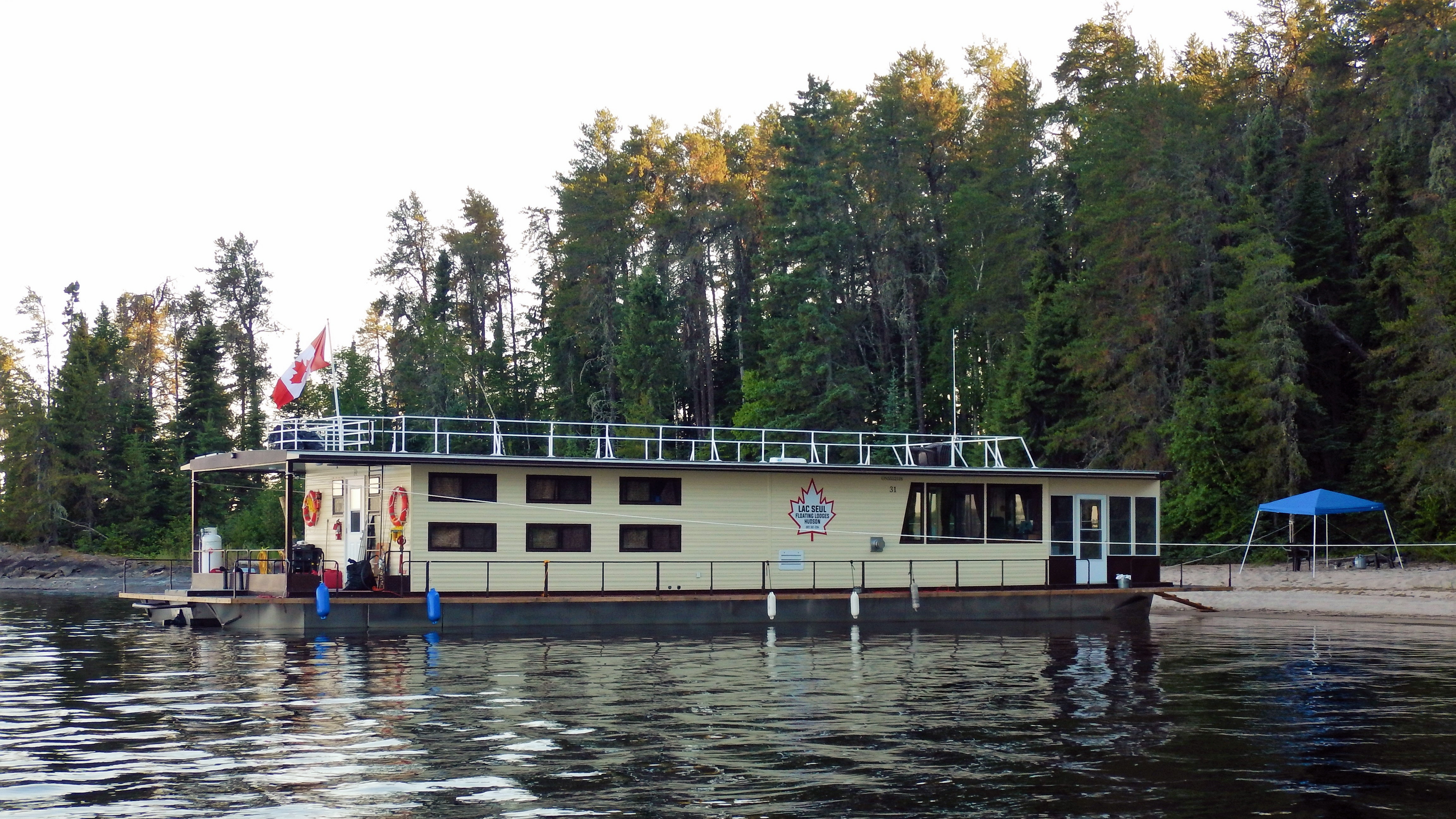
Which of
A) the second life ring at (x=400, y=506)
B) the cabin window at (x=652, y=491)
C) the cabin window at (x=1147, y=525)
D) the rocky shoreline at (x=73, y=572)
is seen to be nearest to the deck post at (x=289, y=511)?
the second life ring at (x=400, y=506)

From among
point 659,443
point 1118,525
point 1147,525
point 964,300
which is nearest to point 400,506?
point 659,443

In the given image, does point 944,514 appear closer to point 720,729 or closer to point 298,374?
point 298,374

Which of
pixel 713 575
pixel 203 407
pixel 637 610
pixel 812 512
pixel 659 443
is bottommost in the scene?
pixel 637 610

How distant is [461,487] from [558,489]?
1.92 m

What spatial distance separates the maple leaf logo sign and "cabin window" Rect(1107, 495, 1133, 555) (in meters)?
6.54

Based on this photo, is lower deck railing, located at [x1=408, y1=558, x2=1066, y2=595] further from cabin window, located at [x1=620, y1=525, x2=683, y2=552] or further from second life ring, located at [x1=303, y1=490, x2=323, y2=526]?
second life ring, located at [x1=303, y1=490, x2=323, y2=526]

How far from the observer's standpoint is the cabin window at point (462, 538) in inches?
1005

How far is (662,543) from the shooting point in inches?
1080

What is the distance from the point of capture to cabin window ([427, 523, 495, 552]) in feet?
83.8

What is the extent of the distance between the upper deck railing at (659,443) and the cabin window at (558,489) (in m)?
0.56

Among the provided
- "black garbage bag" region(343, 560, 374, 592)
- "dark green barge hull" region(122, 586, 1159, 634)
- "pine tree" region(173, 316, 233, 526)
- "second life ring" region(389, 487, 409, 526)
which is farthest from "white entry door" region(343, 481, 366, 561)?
"pine tree" region(173, 316, 233, 526)

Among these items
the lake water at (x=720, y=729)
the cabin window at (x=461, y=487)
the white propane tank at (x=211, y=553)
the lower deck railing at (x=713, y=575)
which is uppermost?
the cabin window at (x=461, y=487)

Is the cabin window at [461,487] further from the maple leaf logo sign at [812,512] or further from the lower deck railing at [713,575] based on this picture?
the maple leaf logo sign at [812,512]

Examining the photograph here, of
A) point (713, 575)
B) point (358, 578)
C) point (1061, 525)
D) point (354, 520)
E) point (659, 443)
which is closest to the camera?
point (358, 578)
